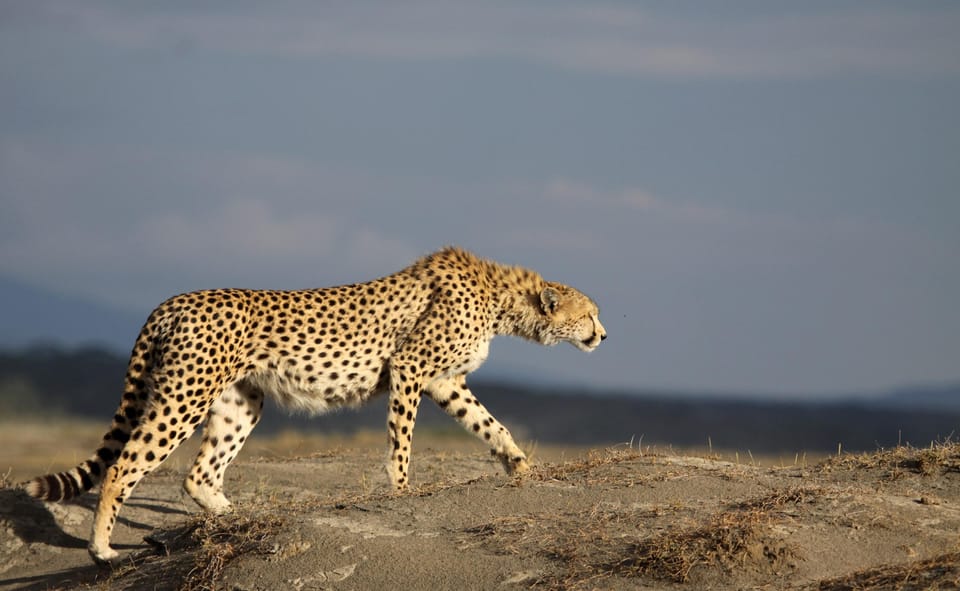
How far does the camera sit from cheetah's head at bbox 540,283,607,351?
8.45 metres

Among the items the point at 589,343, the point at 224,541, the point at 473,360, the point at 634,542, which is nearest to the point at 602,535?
the point at 634,542

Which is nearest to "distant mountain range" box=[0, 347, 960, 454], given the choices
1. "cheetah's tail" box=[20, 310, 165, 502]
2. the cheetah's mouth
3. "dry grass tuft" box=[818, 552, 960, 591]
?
the cheetah's mouth

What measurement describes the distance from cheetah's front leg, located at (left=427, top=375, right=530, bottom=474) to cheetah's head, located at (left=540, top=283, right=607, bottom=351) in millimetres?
761

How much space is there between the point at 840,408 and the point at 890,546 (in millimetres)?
50236

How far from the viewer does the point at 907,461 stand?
6883 mm

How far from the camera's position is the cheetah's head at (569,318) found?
845 centimetres

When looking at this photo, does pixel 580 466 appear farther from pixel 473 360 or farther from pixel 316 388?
pixel 316 388

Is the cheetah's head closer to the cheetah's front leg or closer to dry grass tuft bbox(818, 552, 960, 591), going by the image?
the cheetah's front leg

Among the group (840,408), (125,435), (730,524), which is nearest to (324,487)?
(125,435)

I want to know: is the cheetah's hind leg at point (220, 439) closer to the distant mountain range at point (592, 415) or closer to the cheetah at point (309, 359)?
the cheetah at point (309, 359)

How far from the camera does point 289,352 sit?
7418 millimetres

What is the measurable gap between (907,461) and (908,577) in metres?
1.97

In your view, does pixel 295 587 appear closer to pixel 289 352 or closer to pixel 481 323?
pixel 289 352

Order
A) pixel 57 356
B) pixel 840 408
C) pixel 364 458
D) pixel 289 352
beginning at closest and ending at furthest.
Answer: pixel 289 352
pixel 364 458
pixel 57 356
pixel 840 408
